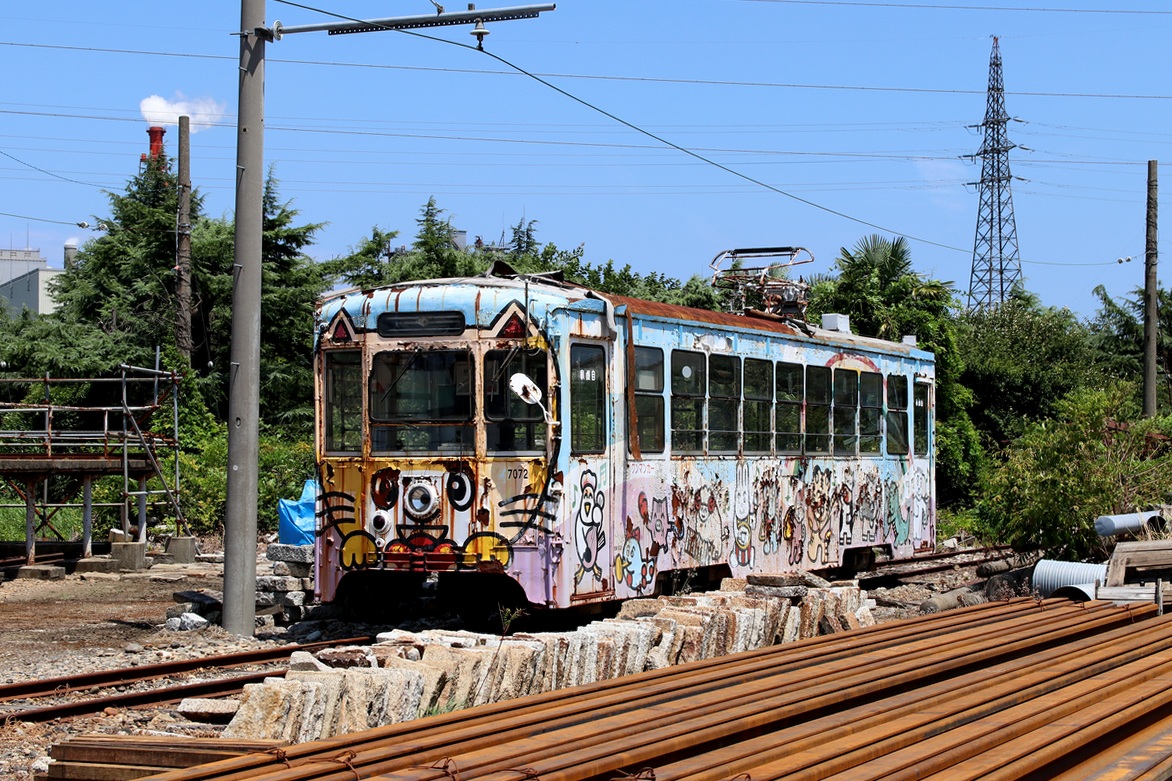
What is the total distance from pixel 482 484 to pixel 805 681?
192 inches

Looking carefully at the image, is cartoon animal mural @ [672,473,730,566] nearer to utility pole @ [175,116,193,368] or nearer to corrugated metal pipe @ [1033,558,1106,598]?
corrugated metal pipe @ [1033,558,1106,598]

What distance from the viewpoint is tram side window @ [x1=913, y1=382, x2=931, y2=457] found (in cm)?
1948

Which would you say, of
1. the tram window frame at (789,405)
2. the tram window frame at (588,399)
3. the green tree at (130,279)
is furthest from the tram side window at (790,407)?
the green tree at (130,279)

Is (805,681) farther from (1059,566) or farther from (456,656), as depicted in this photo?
(1059,566)

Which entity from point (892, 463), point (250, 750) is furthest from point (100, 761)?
point (892, 463)

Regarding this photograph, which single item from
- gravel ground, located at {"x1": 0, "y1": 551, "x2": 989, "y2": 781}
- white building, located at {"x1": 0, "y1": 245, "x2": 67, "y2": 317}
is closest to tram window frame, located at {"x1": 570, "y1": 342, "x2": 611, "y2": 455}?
gravel ground, located at {"x1": 0, "y1": 551, "x2": 989, "y2": 781}

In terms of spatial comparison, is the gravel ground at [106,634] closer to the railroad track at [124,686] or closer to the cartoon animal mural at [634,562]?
the railroad track at [124,686]

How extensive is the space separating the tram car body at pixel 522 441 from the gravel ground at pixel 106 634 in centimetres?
155

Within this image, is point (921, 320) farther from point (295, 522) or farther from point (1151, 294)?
point (295, 522)

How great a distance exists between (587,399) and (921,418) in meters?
8.61

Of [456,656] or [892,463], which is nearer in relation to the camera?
[456,656]

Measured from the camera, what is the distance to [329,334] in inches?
506

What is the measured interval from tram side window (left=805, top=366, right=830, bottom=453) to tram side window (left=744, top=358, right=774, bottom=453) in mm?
973

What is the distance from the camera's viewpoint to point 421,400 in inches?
491
